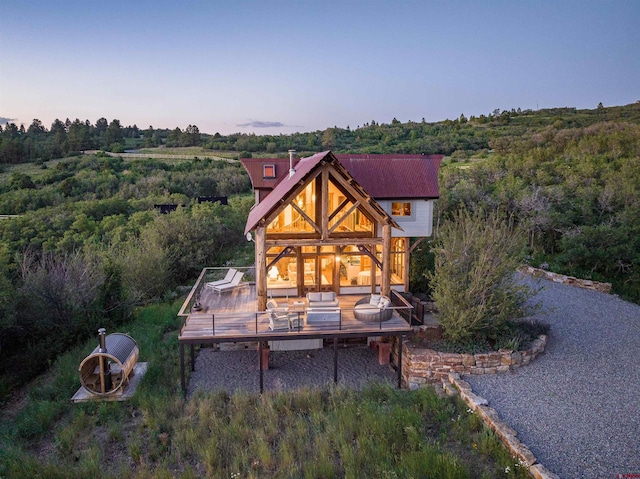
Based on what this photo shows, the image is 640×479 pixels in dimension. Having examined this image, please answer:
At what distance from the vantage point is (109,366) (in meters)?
11.4

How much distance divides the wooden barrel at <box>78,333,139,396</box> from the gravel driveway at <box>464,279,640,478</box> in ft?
30.4

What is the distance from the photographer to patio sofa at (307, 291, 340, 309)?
12098mm

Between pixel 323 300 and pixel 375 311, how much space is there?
1.91m

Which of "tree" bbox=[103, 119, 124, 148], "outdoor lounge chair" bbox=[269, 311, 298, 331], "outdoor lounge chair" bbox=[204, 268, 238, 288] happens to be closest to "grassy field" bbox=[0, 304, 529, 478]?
"outdoor lounge chair" bbox=[269, 311, 298, 331]

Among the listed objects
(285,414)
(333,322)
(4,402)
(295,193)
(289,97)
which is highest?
(289,97)

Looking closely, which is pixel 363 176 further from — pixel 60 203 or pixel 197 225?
pixel 60 203

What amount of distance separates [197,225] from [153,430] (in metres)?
18.9

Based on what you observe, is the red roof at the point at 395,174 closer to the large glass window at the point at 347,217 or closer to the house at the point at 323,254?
the house at the point at 323,254

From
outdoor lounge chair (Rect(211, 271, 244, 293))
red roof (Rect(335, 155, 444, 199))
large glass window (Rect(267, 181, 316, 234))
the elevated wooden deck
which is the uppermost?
red roof (Rect(335, 155, 444, 199))

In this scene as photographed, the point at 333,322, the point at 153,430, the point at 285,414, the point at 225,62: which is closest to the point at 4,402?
the point at 153,430

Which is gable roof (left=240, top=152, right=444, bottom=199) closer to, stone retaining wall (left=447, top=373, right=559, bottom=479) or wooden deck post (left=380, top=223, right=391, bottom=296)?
wooden deck post (left=380, top=223, right=391, bottom=296)

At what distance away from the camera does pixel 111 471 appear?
776cm

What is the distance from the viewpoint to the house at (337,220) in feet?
40.1

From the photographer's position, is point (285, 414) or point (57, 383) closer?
point (285, 414)
